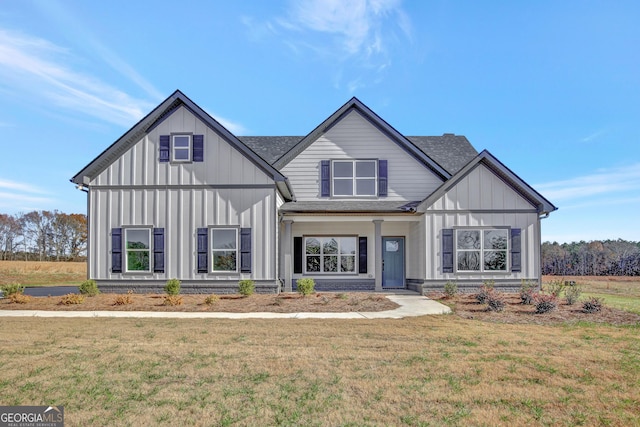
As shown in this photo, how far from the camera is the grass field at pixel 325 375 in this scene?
5.06 m

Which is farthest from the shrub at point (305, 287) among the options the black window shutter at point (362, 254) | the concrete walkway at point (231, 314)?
the black window shutter at point (362, 254)

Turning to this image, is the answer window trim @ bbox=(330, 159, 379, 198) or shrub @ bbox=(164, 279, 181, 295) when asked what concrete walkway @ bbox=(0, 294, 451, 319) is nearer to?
shrub @ bbox=(164, 279, 181, 295)

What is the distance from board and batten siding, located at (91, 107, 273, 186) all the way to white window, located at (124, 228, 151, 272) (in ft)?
6.20

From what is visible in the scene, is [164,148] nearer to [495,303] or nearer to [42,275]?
[495,303]

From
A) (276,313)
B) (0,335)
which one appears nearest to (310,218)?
(276,313)

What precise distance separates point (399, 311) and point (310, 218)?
662 centimetres

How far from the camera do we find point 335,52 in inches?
636

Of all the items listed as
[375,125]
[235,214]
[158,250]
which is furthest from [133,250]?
[375,125]

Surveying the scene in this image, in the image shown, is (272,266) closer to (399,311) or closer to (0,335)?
(399,311)

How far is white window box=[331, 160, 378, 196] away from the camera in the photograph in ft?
63.8

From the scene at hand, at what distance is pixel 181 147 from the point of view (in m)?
17.1

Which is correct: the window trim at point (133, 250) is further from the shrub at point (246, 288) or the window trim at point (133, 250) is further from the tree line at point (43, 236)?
the tree line at point (43, 236)

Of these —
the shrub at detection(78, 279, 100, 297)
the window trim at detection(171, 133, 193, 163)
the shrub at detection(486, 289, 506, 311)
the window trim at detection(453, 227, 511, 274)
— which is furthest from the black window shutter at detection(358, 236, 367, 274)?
the shrub at detection(78, 279, 100, 297)

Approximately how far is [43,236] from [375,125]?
54.7 metres
